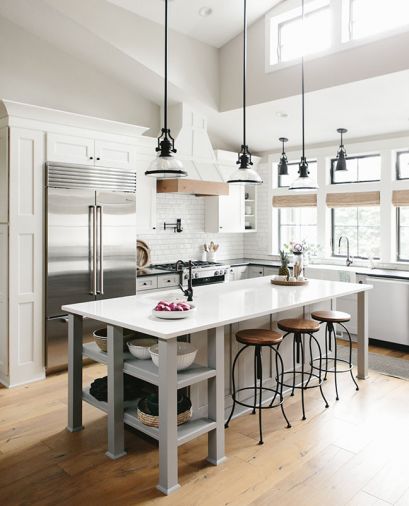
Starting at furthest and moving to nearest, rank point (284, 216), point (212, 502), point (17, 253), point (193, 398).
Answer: point (284, 216) → point (17, 253) → point (193, 398) → point (212, 502)

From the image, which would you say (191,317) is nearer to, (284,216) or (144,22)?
(144,22)

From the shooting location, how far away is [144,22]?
5.16 meters

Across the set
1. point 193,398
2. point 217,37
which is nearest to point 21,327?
point 193,398

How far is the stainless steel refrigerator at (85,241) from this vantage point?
462 cm

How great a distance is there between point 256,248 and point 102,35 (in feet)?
13.7

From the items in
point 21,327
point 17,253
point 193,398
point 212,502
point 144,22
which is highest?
point 144,22

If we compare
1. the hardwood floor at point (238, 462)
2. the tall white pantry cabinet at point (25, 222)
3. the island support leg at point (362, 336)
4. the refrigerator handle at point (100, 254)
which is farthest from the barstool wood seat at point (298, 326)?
the tall white pantry cabinet at point (25, 222)

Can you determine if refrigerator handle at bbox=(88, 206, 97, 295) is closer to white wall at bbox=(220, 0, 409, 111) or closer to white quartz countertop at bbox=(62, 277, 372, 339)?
white quartz countertop at bbox=(62, 277, 372, 339)

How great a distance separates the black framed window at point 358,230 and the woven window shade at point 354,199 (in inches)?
6.1

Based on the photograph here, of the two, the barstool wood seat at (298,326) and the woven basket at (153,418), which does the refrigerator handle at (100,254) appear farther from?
the woven basket at (153,418)

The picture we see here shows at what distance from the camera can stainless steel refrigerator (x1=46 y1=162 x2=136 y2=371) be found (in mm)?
4621

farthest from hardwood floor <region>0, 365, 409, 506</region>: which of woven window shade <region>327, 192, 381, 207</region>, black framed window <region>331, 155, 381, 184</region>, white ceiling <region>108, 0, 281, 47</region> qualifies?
white ceiling <region>108, 0, 281, 47</region>

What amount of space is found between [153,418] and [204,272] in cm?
355

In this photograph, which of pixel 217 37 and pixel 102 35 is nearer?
pixel 102 35
